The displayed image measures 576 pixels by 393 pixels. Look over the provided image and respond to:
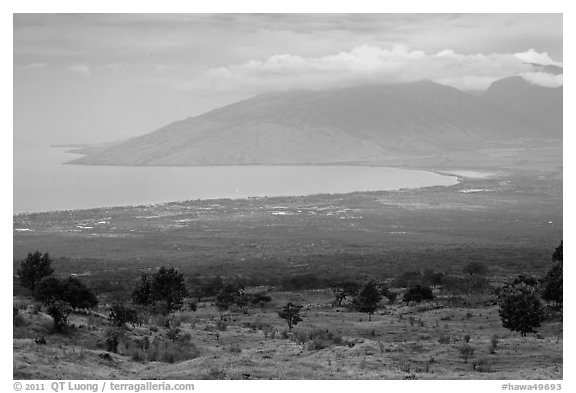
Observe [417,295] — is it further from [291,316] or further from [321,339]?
[321,339]

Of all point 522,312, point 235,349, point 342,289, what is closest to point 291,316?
→ point 235,349

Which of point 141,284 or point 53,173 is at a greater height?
point 53,173

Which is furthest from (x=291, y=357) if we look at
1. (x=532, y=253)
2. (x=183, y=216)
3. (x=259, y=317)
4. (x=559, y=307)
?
(x=183, y=216)

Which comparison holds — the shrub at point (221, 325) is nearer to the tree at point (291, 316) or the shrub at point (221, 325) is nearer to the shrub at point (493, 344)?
the tree at point (291, 316)

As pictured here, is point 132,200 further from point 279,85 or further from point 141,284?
point 141,284

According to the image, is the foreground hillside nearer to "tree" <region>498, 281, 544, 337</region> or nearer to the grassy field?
the grassy field

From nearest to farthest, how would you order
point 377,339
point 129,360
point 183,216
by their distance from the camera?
point 129,360
point 377,339
point 183,216
